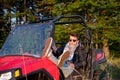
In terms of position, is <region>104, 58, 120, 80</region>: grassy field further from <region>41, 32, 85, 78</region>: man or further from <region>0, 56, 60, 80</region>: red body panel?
<region>0, 56, 60, 80</region>: red body panel

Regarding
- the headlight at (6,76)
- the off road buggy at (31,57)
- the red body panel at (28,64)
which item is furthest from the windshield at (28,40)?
the headlight at (6,76)

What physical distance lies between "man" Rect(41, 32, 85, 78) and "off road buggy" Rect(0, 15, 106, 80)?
11 cm

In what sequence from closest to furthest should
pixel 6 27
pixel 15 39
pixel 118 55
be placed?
pixel 15 39, pixel 118 55, pixel 6 27

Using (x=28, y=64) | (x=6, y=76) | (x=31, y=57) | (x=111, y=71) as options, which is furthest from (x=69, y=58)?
(x=111, y=71)

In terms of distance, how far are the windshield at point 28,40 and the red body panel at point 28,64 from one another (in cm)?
28

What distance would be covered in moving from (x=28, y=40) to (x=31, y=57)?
0.58 m

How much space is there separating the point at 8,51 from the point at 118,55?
1795cm

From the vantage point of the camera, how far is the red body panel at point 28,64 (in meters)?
4.28

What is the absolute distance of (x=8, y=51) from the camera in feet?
17.3

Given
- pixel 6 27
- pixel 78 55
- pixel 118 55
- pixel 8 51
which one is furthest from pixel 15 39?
pixel 6 27

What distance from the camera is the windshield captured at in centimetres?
505

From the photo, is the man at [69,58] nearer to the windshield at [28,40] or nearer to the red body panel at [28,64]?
the red body panel at [28,64]

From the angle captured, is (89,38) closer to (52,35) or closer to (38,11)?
(52,35)

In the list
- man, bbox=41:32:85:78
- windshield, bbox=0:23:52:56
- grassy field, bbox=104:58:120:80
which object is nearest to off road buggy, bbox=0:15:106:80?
windshield, bbox=0:23:52:56
